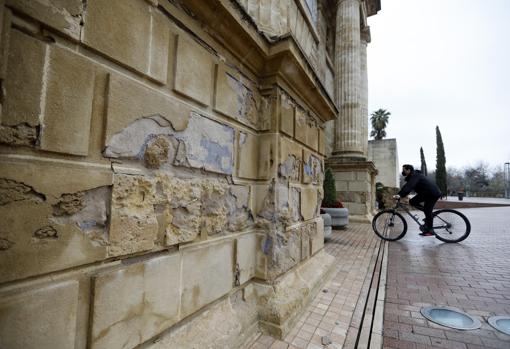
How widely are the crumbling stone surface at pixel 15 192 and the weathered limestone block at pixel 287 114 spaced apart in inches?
73.0

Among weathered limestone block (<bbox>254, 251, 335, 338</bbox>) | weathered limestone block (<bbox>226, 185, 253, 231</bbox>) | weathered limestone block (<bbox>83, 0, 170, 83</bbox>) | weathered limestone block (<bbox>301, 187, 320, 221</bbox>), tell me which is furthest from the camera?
weathered limestone block (<bbox>301, 187, 320, 221</bbox>)

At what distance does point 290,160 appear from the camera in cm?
259

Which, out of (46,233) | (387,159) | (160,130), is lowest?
(46,233)

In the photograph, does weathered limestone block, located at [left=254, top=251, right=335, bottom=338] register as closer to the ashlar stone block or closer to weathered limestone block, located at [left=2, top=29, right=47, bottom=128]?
the ashlar stone block

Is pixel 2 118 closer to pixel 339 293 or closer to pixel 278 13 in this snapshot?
pixel 278 13

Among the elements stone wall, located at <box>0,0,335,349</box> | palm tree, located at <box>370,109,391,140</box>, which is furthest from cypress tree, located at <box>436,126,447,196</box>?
stone wall, located at <box>0,0,335,349</box>

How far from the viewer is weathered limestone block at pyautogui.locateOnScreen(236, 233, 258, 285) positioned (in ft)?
6.86

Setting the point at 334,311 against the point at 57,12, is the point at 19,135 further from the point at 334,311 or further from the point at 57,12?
the point at 334,311

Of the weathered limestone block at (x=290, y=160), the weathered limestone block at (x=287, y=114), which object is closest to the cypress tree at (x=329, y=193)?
the weathered limestone block at (x=290, y=160)

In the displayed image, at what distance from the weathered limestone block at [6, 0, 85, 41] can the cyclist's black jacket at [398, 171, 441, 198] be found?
641 centimetres

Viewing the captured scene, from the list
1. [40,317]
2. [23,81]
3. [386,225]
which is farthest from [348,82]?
[40,317]

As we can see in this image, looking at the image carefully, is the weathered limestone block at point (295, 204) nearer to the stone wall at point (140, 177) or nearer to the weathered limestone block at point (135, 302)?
the stone wall at point (140, 177)

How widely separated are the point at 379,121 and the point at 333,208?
3733cm

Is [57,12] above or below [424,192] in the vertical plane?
above
